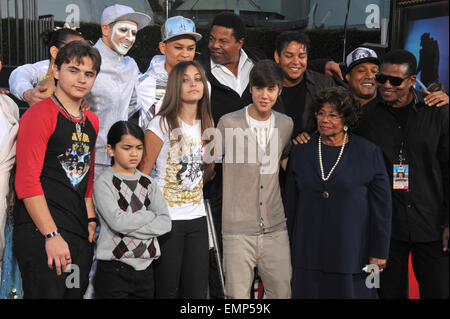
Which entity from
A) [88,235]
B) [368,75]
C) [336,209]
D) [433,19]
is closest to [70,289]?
[88,235]

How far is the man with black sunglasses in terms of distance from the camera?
11.5 feet

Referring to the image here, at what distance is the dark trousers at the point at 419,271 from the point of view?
3.46 meters

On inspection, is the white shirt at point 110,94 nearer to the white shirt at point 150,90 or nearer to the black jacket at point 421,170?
the white shirt at point 150,90

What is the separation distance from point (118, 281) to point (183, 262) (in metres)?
0.45

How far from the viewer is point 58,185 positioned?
125 inches

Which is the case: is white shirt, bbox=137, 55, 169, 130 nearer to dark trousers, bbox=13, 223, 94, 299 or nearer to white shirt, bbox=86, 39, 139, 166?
white shirt, bbox=86, 39, 139, 166

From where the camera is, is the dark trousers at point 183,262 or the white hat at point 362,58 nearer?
the dark trousers at point 183,262

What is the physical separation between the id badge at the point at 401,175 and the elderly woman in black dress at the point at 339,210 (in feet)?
0.47

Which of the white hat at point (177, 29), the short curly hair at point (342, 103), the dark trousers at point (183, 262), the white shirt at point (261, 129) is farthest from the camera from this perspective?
the white hat at point (177, 29)

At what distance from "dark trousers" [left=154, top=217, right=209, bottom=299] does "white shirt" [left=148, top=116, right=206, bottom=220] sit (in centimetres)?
9

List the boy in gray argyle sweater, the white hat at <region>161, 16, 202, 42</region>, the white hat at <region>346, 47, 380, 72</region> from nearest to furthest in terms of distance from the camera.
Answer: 1. the boy in gray argyle sweater
2. the white hat at <region>161, 16, 202, 42</region>
3. the white hat at <region>346, 47, 380, 72</region>

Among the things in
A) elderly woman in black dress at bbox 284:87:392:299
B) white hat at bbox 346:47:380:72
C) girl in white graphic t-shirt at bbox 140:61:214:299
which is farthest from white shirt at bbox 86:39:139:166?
white hat at bbox 346:47:380:72

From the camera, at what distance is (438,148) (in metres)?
3.54

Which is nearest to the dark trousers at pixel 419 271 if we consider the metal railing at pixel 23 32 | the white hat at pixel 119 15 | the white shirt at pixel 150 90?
A: the white shirt at pixel 150 90
